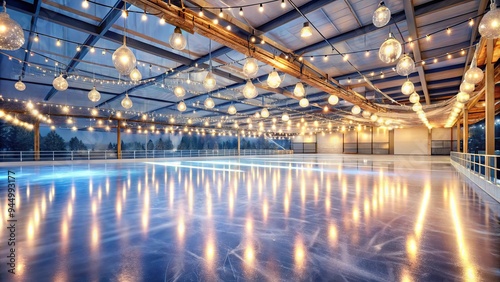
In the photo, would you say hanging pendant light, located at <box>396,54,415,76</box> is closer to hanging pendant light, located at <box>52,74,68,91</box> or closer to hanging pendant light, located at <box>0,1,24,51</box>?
hanging pendant light, located at <box>0,1,24,51</box>

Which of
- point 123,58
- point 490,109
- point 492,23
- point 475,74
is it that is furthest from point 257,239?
point 490,109

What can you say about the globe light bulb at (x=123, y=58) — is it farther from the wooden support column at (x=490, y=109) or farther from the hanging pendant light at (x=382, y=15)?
the wooden support column at (x=490, y=109)

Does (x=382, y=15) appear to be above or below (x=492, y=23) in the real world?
above

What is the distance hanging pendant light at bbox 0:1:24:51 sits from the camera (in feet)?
7.63

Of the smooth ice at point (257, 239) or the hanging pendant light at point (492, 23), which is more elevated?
the hanging pendant light at point (492, 23)

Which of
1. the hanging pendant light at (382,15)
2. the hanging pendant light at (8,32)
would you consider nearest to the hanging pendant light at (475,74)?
the hanging pendant light at (382,15)

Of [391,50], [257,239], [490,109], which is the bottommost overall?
[257,239]

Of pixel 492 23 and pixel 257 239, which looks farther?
pixel 492 23

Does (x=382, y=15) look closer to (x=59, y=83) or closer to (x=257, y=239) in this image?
(x=257, y=239)

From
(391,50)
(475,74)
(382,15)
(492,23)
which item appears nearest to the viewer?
(492,23)

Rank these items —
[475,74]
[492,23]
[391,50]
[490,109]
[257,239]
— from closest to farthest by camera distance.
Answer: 1. [257,239]
2. [492,23]
3. [391,50]
4. [475,74]
5. [490,109]

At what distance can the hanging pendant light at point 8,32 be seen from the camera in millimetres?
2324

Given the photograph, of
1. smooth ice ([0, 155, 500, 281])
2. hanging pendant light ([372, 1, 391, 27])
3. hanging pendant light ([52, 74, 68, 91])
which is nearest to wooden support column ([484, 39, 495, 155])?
smooth ice ([0, 155, 500, 281])

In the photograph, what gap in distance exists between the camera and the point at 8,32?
7.70 ft
